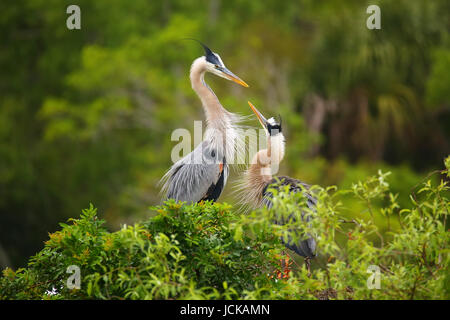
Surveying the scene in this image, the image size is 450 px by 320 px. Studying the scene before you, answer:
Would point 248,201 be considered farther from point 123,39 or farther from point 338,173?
point 123,39

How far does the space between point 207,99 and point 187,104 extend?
13.5 metres

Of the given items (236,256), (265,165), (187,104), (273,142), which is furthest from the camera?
(187,104)

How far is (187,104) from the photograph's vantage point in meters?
20.1

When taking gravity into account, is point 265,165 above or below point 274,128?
below

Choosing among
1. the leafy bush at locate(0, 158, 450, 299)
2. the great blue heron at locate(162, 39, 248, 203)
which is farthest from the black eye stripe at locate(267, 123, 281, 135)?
the leafy bush at locate(0, 158, 450, 299)

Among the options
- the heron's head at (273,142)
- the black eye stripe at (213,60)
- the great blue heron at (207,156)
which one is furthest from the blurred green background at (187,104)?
the heron's head at (273,142)

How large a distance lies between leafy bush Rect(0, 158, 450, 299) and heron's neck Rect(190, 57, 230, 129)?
7.97 ft

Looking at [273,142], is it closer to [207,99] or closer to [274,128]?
[274,128]

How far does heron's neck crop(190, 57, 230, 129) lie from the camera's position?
661cm

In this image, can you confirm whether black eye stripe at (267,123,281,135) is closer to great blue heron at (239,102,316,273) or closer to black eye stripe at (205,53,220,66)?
great blue heron at (239,102,316,273)

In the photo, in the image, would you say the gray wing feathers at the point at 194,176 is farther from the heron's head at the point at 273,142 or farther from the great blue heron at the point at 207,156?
the heron's head at the point at 273,142

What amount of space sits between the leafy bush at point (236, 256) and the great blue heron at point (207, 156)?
6.96 feet

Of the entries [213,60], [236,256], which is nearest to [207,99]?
[213,60]
